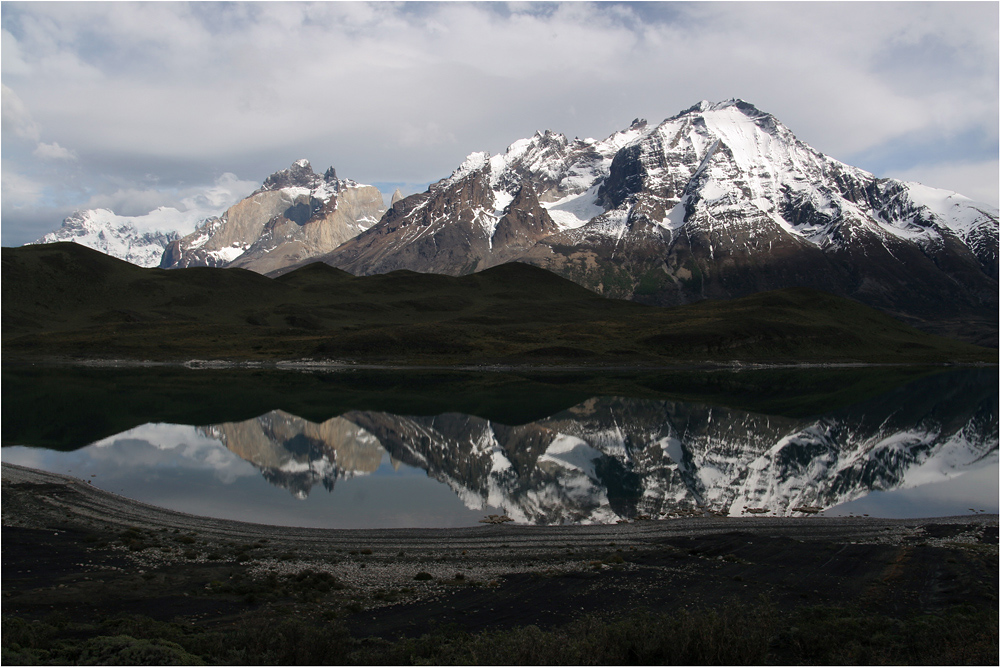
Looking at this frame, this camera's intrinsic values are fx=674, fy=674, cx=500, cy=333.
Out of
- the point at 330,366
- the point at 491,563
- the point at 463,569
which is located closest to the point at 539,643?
the point at 463,569

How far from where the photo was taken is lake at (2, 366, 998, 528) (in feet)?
141

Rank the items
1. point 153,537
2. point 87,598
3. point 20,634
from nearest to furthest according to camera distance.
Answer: point 20,634, point 87,598, point 153,537

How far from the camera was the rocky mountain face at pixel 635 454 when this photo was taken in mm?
44969

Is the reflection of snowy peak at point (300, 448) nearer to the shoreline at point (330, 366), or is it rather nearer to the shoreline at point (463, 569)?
the shoreline at point (463, 569)

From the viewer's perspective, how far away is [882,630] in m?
20.2

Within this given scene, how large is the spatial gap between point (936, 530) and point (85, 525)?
43.9m

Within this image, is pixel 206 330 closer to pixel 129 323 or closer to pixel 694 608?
pixel 129 323

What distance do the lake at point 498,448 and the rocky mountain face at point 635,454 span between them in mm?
267

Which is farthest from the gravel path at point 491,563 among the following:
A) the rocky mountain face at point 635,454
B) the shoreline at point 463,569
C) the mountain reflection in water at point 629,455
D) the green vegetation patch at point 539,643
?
the mountain reflection in water at point 629,455

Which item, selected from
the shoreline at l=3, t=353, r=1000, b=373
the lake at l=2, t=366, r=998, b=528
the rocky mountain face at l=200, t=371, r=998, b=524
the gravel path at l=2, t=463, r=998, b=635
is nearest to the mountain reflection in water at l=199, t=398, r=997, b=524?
the rocky mountain face at l=200, t=371, r=998, b=524

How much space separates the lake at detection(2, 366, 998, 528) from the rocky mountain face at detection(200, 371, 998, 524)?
267 millimetres

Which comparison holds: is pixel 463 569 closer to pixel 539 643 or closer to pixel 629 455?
pixel 539 643

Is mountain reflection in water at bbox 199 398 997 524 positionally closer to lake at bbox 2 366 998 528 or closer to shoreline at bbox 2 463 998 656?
lake at bbox 2 366 998 528

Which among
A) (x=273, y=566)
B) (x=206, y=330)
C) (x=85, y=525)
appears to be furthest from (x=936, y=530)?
(x=206, y=330)
